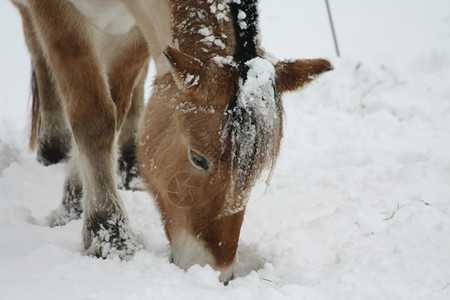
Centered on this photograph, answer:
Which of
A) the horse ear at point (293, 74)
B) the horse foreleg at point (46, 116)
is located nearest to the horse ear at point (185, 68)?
the horse ear at point (293, 74)

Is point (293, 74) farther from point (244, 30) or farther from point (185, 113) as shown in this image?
point (185, 113)

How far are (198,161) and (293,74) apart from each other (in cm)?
67

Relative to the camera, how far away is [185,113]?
224cm

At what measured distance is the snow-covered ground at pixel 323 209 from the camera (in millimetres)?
2107

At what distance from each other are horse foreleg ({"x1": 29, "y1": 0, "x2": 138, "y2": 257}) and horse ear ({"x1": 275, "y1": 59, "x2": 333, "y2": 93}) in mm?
1168

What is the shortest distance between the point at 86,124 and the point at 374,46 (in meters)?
6.23

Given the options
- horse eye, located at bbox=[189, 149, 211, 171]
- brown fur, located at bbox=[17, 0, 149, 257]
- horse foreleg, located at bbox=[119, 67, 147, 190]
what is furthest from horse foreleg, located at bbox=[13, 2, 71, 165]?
horse eye, located at bbox=[189, 149, 211, 171]

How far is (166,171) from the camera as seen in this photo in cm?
244

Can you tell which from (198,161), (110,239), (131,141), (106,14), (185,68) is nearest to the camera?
(185,68)

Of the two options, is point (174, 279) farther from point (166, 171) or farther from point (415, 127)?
point (415, 127)

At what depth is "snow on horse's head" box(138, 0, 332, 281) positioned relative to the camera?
2.07 metres

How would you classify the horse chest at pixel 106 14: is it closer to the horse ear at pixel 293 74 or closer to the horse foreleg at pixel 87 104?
the horse foreleg at pixel 87 104

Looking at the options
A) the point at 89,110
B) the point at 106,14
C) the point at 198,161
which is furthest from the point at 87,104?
the point at 198,161

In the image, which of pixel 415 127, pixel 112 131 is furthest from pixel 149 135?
pixel 415 127
